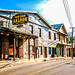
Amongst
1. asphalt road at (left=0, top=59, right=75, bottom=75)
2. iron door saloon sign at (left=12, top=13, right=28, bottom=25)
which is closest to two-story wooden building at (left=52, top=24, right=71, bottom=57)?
iron door saloon sign at (left=12, top=13, right=28, bottom=25)

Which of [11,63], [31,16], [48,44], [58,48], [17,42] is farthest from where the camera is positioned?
[58,48]

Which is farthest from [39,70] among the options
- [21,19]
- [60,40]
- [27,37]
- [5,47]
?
[60,40]

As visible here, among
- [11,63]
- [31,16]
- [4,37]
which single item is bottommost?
[11,63]

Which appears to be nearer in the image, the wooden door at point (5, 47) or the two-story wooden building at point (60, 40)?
the wooden door at point (5, 47)

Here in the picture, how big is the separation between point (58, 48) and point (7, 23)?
63.0ft

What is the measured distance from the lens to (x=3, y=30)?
14.4 meters

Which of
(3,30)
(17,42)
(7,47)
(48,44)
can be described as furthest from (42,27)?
(3,30)

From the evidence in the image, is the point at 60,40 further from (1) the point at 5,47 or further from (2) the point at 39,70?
(2) the point at 39,70

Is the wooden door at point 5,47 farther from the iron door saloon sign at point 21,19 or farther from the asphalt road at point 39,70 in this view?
the asphalt road at point 39,70

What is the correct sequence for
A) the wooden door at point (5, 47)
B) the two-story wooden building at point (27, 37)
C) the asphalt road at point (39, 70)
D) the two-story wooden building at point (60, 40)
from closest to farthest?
the asphalt road at point (39, 70) → the two-story wooden building at point (27, 37) → the wooden door at point (5, 47) → the two-story wooden building at point (60, 40)

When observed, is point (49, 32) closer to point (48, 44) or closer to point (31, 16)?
point (48, 44)

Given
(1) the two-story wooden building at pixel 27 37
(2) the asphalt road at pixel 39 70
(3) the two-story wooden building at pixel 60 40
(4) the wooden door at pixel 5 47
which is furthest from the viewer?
(3) the two-story wooden building at pixel 60 40

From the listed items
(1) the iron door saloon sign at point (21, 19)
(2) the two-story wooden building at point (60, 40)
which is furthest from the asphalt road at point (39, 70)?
(2) the two-story wooden building at point (60, 40)

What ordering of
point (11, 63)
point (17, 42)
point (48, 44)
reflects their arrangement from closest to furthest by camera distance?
1. point (11, 63)
2. point (17, 42)
3. point (48, 44)
